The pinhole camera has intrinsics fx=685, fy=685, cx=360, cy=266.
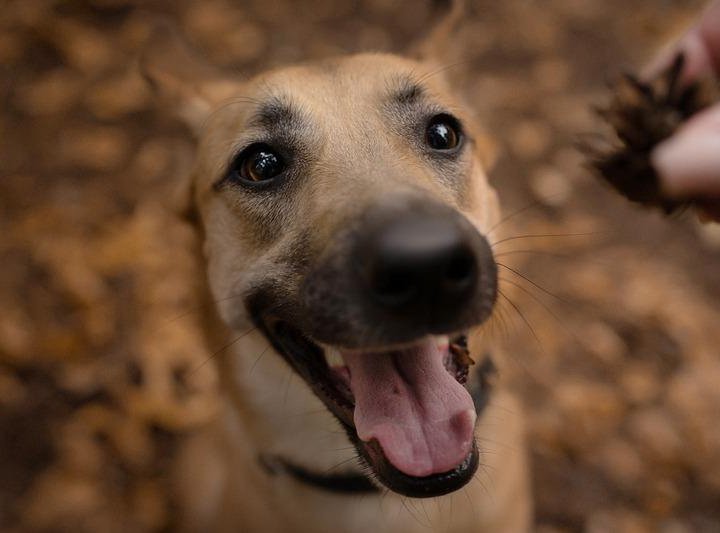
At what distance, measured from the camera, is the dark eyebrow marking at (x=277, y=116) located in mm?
2055

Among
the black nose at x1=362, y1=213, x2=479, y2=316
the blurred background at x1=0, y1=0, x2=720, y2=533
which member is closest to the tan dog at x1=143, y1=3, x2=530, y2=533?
the black nose at x1=362, y1=213, x2=479, y2=316

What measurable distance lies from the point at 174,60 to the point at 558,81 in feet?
9.45

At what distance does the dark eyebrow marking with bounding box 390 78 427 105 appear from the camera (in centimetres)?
213

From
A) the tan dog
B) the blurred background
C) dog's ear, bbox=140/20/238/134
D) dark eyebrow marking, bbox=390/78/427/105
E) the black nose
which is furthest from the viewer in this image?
the blurred background

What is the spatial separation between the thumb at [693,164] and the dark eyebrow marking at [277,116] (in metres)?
1.05

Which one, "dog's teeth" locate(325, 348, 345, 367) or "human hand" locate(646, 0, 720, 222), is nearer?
"human hand" locate(646, 0, 720, 222)

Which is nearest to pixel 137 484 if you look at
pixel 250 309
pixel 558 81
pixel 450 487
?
pixel 250 309

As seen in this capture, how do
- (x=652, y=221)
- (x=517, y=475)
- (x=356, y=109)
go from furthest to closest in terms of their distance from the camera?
(x=652, y=221) < (x=517, y=475) < (x=356, y=109)

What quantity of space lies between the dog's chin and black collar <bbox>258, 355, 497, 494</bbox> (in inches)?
8.0

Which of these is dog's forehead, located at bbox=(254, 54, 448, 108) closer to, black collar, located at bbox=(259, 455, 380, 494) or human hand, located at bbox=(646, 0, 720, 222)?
human hand, located at bbox=(646, 0, 720, 222)

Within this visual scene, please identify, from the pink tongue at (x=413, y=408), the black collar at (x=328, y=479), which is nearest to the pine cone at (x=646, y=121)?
the pink tongue at (x=413, y=408)

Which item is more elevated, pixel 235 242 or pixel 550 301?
pixel 235 242

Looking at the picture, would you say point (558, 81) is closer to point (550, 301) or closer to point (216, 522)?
point (550, 301)

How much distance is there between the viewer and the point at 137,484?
321cm
